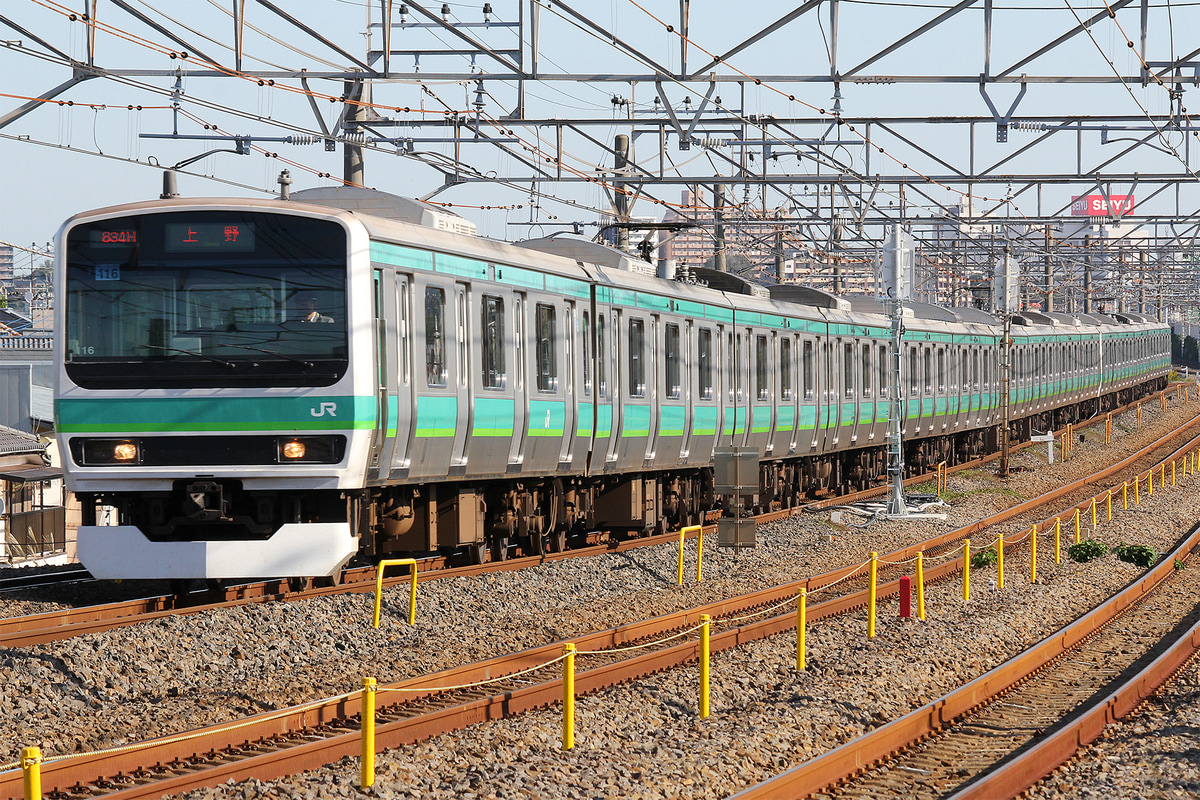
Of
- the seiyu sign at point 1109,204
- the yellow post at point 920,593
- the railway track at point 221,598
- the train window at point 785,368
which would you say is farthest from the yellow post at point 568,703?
the seiyu sign at point 1109,204

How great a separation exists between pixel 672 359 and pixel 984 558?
490cm

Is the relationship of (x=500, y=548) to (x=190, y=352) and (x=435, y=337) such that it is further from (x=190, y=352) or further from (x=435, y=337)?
(x=190, y=352)

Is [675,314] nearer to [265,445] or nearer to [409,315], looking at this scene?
[409,315]

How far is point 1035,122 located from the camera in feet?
70.7

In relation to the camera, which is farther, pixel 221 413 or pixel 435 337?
pixel 435 337

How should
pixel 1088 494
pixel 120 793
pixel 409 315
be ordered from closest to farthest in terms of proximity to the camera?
pixel 120 793 → pixel 409 315 → pixel 1088 494

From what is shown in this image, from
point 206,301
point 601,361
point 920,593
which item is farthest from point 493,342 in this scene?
point 920,593

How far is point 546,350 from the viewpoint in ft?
46.8

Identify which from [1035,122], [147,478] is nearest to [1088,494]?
[1035,122]

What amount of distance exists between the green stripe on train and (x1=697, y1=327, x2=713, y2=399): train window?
27.7 feet

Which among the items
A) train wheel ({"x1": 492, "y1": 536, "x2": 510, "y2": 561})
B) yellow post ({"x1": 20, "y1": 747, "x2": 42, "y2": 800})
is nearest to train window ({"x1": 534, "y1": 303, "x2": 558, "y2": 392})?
train wheel ({"x1": 492, "y1": 536, "x2": 510, "y2": 561})

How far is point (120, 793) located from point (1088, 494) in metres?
25.2

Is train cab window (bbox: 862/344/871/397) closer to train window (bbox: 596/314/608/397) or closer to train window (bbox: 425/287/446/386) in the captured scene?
train window (bbox: 596/314/608/397)

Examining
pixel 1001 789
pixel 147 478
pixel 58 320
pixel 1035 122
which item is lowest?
pixel 1001 789
